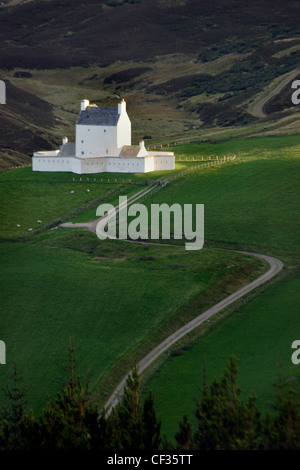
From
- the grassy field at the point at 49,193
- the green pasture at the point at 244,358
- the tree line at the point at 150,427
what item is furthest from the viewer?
the grassy field at the point at 49,193

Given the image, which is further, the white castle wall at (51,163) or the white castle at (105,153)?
the white castle wall at (51,163)

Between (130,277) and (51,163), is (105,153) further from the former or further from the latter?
(130,277)

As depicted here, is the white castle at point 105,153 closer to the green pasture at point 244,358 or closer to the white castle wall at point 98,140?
the white castle wall at point 98,140

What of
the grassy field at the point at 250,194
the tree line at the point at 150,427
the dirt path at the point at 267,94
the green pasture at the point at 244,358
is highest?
the dirt path at the point at 267,94

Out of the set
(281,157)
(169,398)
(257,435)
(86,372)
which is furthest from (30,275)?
(281,157)

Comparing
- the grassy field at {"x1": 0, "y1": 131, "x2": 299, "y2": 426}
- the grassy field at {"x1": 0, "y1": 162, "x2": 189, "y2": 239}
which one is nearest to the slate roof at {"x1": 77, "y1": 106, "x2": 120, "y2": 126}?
the grassy field at {"x1": 0, "y1": 162, "x2": 189, "y2": 239}

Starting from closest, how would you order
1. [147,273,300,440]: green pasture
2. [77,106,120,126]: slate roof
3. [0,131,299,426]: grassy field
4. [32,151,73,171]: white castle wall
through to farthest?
[147,273,300,440]: green pasture < [0,131,299,426]: grassy field < [77,106,120,126]: slate roof < [32,151,73,171]: white castle wall

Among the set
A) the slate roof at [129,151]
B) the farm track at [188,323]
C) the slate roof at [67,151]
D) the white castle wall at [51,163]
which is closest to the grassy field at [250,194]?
the farm track at [188,323]

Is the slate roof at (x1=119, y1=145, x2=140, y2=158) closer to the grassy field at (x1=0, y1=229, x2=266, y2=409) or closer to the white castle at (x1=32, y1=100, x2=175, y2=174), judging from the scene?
the white castle at (x1=32, y1=100, x2=175, y2=174)
